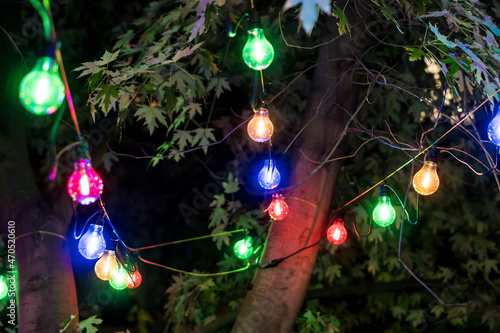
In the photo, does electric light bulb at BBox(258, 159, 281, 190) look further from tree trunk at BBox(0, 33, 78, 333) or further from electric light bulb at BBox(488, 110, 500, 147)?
tree trunk at BBox(0, 33, 78, 333)

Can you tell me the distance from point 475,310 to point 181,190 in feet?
12.2

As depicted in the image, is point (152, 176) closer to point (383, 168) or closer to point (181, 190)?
point (181, 190)

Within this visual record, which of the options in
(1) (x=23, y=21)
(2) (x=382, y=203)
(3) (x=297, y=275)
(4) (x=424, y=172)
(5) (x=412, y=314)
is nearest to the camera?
(4) (x=424, y=172)

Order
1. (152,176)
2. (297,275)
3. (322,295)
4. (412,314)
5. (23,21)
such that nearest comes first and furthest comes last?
(297,275), (23,21), (322,295), (412,314), (152,176)

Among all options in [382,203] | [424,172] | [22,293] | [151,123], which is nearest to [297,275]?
[382,203]

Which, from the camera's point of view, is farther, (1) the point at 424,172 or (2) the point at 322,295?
(2) the point at 322,295

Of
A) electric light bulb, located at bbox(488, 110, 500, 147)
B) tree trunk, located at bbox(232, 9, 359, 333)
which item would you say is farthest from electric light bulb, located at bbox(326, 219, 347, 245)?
electric light bulb, located at bbox(488, 110, 500, 147)

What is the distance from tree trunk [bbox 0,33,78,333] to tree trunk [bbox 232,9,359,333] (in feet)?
4.38

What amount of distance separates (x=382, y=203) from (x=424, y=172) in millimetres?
457

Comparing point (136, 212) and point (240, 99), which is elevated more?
point (240, 99)

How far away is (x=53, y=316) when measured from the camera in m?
3.26

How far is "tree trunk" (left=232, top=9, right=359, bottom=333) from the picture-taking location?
315 cm

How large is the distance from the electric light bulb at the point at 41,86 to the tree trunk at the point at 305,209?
2.13m

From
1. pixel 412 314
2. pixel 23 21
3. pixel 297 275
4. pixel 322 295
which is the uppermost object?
pixel 23 21
